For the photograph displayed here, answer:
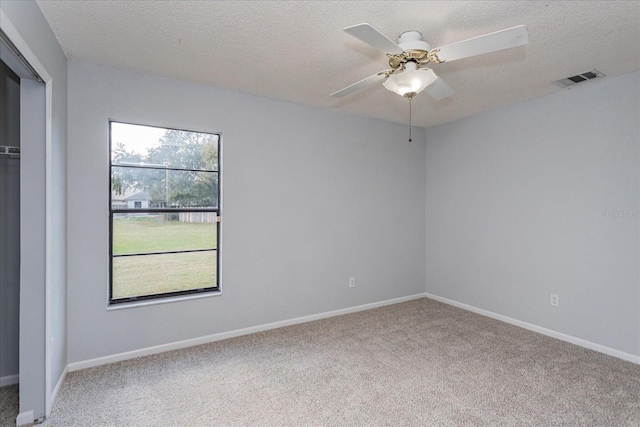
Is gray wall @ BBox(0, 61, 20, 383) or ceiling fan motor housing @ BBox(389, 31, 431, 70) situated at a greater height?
ceiling fan motor housing @ BBox(389, 31, 431, 70)

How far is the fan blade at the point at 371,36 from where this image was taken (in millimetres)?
1663

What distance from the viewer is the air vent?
118 inches

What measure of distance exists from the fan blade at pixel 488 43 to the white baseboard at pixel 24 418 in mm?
3357

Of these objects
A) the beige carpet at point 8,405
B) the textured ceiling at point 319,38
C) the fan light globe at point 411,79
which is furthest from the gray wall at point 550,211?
the beige carpet at point 8,405

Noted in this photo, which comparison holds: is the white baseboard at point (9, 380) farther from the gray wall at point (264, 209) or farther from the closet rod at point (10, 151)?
the closet rod at point (10, 151)

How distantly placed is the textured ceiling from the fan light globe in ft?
0.94

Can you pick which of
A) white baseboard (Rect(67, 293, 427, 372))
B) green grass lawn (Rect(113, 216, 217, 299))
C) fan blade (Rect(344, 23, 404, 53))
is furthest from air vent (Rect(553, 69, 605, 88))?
green grass lawn (Rect(113, 216, 217, 299))

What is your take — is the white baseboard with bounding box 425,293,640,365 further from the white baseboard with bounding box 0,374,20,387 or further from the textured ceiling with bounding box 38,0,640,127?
the white baseboard with bounding box 0,374,20,387

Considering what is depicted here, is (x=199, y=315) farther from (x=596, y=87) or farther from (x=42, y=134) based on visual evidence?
(x=596, y=87)

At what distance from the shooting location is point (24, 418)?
2094mm

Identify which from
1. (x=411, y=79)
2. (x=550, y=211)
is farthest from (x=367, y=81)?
(x=550, y=211)

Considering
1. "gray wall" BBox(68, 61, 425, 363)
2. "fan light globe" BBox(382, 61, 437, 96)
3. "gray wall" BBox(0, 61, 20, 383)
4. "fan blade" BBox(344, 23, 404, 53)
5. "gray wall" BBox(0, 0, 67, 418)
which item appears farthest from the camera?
"gray wall" BBox(68, 61, 425, 363)

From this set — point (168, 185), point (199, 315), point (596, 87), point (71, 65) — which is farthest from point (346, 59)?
point (199, 315)

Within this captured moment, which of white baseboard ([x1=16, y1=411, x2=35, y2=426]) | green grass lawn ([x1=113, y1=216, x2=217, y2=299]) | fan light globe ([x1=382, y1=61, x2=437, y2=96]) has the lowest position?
white baseboard ([x1=16, y1=411, x2=35, y2=426])
